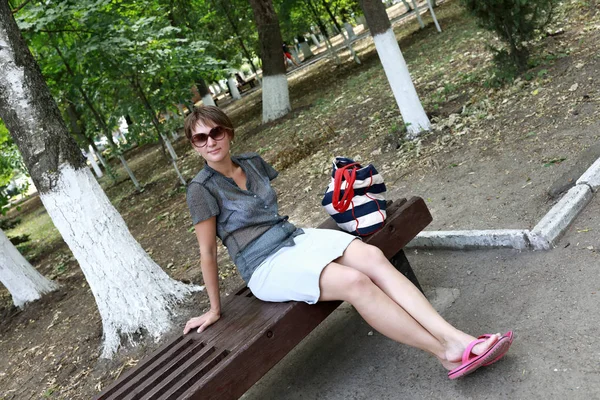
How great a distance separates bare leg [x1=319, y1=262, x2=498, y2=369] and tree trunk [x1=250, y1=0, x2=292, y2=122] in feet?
33.6

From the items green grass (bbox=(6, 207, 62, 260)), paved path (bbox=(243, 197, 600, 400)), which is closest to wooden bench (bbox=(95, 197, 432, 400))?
paved path (bbox=(243, 197, 600, 400))

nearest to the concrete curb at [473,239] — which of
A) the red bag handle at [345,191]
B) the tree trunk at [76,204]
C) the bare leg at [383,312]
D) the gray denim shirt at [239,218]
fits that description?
the red bag handle at [345,191]

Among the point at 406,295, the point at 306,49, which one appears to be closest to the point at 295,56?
the point at 306,49

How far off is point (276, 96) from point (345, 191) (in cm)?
978

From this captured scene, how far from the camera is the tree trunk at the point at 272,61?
41.2ft

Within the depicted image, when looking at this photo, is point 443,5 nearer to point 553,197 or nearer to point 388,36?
point 388,36

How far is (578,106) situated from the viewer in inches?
221

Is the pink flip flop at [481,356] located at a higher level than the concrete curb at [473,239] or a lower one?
higher

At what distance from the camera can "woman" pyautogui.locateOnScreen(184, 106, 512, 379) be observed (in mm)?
2707

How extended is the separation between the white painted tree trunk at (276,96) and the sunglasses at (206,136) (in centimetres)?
976

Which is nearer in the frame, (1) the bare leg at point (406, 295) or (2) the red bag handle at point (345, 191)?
(1) the bare leg at point (406, 295)

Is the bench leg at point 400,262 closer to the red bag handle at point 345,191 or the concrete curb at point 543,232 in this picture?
the red bag handle at point 345,191

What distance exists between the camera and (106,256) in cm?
475

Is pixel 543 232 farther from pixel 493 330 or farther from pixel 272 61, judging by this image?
pixel 272 61
